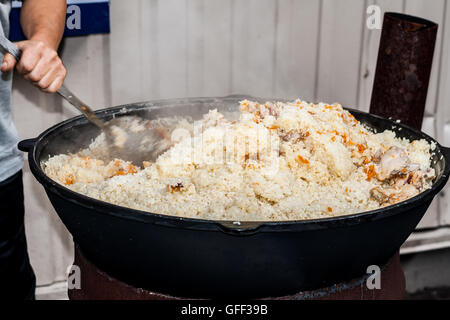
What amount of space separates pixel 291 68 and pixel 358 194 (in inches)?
57.0

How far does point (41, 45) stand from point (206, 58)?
38.6 inches

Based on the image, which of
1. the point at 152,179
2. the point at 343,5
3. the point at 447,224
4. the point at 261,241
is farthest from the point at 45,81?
the point at 447,224

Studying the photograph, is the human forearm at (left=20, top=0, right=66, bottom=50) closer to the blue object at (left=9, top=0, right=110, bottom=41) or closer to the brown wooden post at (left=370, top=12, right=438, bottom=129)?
the blue object at (left=9, top=0, right=110, bottom=41)

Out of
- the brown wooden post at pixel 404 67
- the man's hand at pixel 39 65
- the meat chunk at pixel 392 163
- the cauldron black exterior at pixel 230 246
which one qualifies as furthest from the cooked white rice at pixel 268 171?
the brown wooden post at pixel 404 67

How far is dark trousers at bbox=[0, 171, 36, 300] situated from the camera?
6.81 ft

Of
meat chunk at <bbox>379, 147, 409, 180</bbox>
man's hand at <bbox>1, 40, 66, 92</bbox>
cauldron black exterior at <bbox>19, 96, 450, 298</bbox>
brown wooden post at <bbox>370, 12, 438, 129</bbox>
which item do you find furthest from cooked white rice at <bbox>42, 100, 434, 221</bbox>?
brown wooden post at <bbox>370, 12, 438, 129</bbox>

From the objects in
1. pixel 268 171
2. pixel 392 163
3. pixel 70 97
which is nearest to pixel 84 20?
pixel 70 97

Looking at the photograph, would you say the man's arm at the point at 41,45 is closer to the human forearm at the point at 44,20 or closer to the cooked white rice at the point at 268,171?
the human forearm at the point at 44,20

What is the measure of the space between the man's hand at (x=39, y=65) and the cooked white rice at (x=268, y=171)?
272 millimetres

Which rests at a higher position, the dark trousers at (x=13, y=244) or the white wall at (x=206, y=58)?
the white wall at (x=206, y=58)

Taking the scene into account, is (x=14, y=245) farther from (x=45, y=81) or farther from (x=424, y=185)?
(x=424, y=185)

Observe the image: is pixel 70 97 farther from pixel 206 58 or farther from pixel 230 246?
pixel 206 58

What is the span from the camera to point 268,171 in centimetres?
152

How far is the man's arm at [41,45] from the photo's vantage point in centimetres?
174
